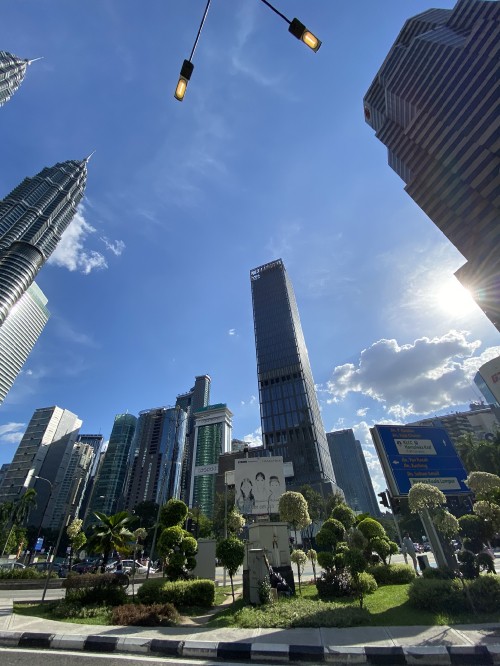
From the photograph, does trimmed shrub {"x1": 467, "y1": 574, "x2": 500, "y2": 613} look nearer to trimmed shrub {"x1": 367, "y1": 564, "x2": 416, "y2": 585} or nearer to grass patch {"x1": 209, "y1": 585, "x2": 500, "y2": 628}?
grass patch {"x1": 209, "y1": 585, "x2": 500, "y2": 628}

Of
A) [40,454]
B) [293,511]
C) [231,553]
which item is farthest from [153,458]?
[231,553]

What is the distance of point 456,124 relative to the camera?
56.4 metres

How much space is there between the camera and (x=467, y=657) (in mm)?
6395

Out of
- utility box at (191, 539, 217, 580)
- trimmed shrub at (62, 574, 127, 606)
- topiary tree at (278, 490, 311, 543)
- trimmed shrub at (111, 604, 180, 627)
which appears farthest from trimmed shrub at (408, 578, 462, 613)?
utility box at (191, 539, 217, 580)

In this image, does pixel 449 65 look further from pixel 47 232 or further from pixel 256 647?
pixel 47 232

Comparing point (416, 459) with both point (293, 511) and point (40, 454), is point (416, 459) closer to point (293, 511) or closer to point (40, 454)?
point (293, 511)

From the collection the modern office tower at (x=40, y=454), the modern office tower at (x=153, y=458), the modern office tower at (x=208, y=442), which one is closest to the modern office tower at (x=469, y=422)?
the modern office tower at (x=208, y=442)

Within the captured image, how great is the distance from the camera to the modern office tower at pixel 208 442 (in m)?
145

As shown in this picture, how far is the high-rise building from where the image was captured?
103 m

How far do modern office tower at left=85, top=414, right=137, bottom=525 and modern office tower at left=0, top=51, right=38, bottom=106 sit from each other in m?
150

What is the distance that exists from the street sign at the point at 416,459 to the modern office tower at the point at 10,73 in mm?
149302

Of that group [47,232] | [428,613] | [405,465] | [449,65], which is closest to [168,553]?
[428,613]

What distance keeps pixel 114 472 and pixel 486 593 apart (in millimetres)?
180198

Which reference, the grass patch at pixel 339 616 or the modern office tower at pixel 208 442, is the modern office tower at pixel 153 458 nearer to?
the modern office tower at pixel 208 442
